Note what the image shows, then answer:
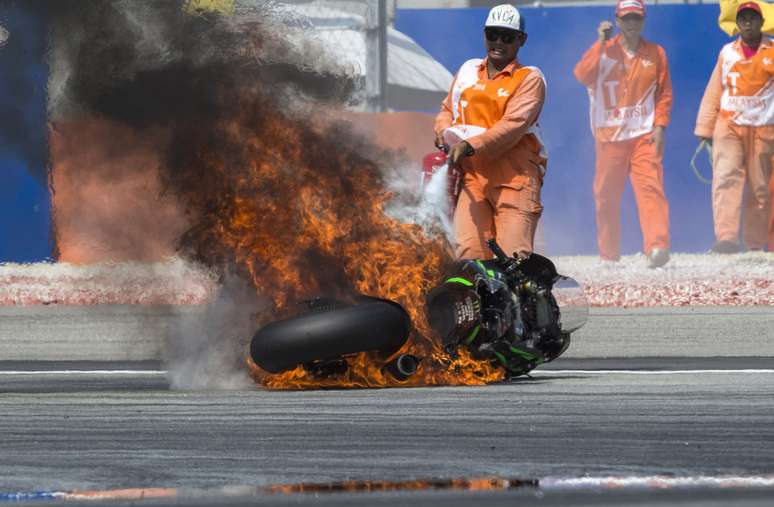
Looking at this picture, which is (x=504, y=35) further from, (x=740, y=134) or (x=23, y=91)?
(x=740, y=134)

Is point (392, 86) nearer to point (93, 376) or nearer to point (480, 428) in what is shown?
point (93, 376)

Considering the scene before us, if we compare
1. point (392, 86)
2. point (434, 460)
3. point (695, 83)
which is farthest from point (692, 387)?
point (695, 83)

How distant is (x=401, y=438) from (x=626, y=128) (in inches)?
410

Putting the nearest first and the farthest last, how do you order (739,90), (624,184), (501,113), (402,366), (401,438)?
(401,438), (402,366), (501,113), (739,90), (624,184)

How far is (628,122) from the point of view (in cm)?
1670

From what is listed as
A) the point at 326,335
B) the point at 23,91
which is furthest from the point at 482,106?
the point at 23,91

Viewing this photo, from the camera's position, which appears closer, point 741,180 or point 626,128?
point 741,180

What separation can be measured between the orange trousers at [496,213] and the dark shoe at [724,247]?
639cm

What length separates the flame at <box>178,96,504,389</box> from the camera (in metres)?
9.03

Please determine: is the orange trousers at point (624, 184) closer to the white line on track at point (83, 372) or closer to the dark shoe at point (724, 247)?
the dark shoe at point (724, 247)

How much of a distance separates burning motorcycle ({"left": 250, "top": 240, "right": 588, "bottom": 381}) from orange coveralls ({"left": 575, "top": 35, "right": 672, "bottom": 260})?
6854 mm

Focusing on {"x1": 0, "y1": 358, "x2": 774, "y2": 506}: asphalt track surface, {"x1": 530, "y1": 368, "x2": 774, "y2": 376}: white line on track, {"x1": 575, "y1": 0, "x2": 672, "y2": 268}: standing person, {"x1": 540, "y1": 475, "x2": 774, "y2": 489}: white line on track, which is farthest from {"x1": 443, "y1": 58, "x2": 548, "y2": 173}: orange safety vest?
{"x1": 575, "y1": 0, "x2": 672, "y2": 268}: standing person

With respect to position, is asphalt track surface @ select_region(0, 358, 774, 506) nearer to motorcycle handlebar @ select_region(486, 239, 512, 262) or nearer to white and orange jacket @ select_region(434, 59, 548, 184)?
motorcycle handlebar @ select_region(486, 239, 512, 262)

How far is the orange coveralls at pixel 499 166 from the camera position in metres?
9.94
